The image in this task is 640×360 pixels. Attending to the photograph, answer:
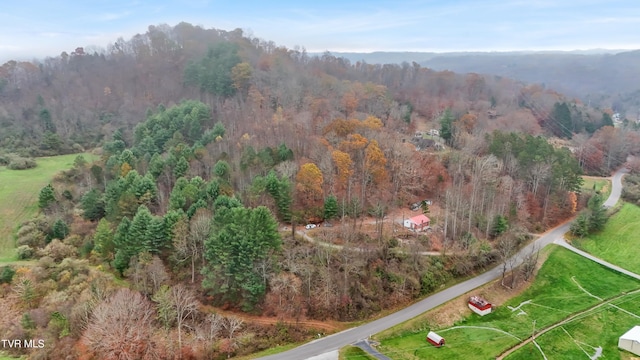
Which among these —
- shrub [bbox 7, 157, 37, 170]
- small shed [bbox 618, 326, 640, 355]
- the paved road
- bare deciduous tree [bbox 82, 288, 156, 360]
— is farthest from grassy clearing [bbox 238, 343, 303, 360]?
shrub [bbox 7, 157, 37, 170]

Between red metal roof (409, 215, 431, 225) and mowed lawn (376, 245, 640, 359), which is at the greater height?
red metal roof (409, 215, 431, 225)

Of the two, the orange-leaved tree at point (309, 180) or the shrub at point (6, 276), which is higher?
the orange-leaved tree at point (309, 180)

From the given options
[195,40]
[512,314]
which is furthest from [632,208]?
[195,40]

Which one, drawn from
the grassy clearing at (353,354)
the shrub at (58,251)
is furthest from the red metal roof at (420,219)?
the shrub at (58,251)

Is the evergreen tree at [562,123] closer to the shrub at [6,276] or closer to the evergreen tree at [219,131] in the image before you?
the evergreen tree at [219,131]

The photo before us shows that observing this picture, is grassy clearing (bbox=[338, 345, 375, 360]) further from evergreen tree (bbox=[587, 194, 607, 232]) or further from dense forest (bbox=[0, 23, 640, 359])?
evergreen tree (bbox=[587, 194, 607, 232])

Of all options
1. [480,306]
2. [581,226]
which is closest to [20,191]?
[480,306]
